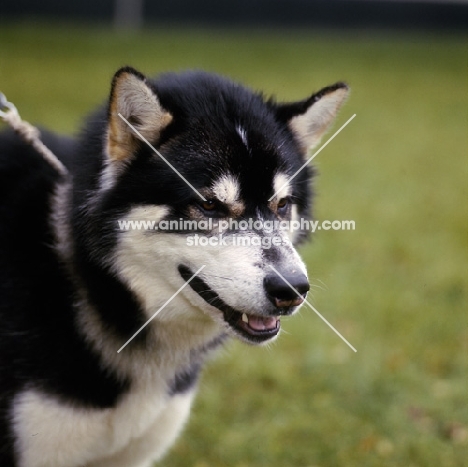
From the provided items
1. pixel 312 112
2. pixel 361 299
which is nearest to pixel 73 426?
pixel 312 112

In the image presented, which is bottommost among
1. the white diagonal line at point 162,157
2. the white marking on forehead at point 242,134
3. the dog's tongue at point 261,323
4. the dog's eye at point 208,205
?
the dog's tongue at point 261,323

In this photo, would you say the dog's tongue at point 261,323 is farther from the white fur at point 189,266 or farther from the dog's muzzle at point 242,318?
the white fur at point 189,266

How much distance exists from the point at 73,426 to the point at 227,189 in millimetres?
1173

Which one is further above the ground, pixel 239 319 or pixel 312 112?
pixel 312 112

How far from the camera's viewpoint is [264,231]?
9.53 ft

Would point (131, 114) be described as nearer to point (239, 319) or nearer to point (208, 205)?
point (208, 205)

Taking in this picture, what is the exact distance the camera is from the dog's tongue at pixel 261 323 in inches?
115

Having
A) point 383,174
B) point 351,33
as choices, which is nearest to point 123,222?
point 383,174

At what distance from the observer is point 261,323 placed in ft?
9.59

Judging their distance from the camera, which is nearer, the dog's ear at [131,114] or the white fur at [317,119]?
the dog's ear at [131,114]

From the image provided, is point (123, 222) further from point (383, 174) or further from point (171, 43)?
point (171, 43)

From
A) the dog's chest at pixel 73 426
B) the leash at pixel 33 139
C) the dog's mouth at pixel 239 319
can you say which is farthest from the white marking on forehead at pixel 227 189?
the dog's chest at pixel 73 426

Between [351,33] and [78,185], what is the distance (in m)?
18.0

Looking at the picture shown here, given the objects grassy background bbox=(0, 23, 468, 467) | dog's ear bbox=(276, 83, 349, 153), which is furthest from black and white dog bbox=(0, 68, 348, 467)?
grassy background bbox=(0, 23, 468, 467)
